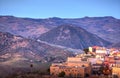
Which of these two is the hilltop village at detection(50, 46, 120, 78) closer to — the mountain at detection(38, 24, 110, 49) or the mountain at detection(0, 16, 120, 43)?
the mountain at detection(38, 24, 110, 49)

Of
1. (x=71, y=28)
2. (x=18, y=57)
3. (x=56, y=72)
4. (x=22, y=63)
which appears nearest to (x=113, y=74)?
(x=56, y=72)

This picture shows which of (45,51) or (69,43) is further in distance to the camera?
(69,43)

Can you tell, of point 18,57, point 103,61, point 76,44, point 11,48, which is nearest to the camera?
point 103,61

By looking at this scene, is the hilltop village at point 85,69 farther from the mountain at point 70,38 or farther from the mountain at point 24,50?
the mountain at point 70,38

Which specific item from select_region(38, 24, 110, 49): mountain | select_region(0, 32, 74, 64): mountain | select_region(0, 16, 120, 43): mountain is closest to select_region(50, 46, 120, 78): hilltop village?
select_region(0, 32, 74, 64): mountain

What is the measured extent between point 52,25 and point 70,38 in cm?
3346

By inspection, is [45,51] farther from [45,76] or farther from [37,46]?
[45,76]

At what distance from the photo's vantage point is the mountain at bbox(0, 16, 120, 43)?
112 m

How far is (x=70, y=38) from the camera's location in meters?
90.6

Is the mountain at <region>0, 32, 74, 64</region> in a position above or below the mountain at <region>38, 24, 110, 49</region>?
above

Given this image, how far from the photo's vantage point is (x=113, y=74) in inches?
1242

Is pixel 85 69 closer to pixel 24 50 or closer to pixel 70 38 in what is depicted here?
pixel 24 50

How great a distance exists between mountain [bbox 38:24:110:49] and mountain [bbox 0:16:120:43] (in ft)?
34.8

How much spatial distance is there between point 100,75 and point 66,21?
110 m
